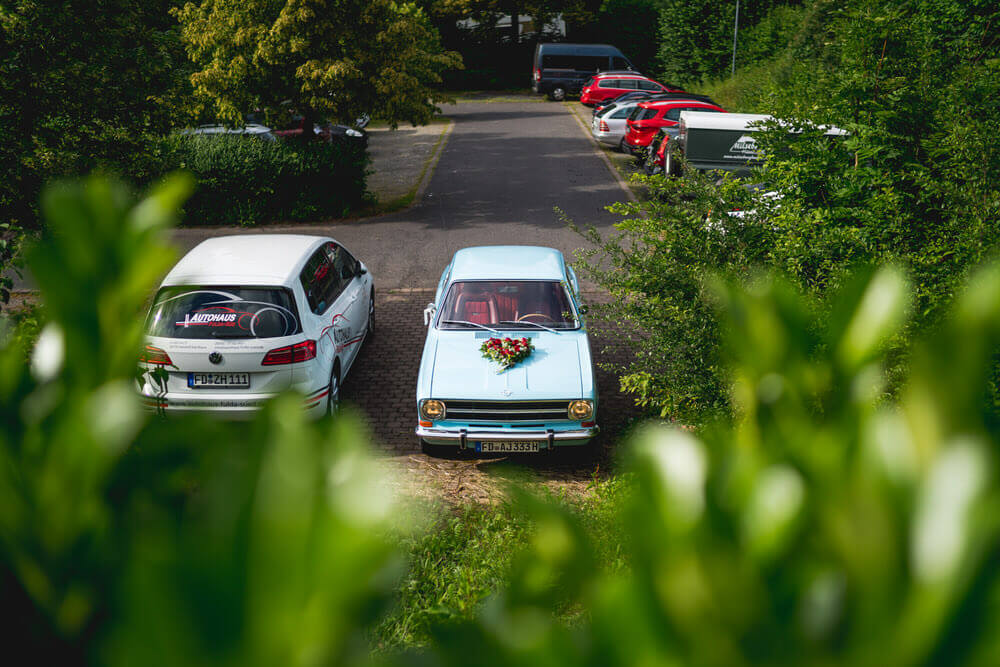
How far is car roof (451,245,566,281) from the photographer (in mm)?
8828

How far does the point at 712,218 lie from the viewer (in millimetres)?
6926

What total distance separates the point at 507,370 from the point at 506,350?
24 centimetres

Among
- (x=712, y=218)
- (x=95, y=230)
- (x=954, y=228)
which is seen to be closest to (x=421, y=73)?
(x=712, y=218)

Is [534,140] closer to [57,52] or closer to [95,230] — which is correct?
[57,52]

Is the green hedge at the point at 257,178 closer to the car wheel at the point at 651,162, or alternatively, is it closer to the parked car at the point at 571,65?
the car wheel at the point at 651,162

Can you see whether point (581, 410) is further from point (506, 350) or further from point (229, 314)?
point (229, 314)

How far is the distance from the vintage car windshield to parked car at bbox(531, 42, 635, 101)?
3511 cm

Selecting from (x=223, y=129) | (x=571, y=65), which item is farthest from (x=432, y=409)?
(x=571, y=65)

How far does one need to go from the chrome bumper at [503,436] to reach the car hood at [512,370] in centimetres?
35

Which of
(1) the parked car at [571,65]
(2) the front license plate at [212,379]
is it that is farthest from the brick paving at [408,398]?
(1) the parked car at [571,65]

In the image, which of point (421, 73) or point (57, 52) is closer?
point (57, 52)

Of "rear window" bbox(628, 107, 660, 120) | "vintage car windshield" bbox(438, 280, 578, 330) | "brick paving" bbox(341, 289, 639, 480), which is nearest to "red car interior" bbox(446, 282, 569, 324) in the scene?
"vintage car windshield" bbox(438, 280, 578, 330)

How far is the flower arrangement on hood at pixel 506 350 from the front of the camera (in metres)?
7.61

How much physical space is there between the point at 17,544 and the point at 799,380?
2.15 ft
